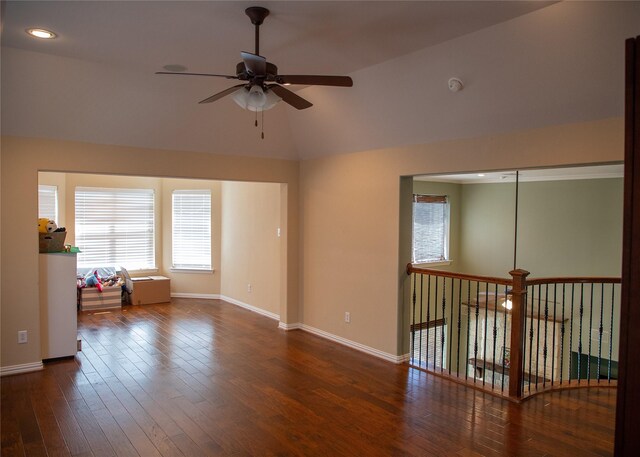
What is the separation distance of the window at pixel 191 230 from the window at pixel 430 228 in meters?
3.85

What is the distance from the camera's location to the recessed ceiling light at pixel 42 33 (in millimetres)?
3195

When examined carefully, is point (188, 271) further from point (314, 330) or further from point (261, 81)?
point (261, 81)

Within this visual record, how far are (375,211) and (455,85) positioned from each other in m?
1.80

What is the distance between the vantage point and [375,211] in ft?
16.5

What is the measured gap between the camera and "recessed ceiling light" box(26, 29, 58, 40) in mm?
3195

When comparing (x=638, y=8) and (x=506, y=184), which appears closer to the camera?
(x=638, y=8)

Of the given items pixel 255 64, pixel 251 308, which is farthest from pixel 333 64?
pixel 251 308

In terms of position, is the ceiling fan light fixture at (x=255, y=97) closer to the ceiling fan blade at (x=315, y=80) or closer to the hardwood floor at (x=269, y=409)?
the ceiling fan blade at (x=315, y=80)

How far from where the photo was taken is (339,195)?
5500 millimetres

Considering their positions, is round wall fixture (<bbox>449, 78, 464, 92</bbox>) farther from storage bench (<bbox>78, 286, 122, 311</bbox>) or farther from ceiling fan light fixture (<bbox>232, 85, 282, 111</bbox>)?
storage bench (<bbox>78, 286, 122, 311</bbox>)

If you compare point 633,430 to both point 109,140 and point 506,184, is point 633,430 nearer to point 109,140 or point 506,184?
point 109,140

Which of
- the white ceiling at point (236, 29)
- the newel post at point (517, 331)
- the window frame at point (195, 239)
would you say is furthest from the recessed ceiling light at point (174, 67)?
the window frame at point (195, 239)

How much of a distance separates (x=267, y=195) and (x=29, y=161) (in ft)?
10.4

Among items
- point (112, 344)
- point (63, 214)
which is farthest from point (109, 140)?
point (63, 214)
